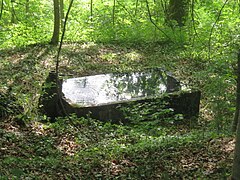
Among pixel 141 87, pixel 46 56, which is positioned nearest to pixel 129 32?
pixel 46 56

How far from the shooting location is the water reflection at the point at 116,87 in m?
9.20

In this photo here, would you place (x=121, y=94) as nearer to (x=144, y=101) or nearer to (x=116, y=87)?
(x=116, y=87)

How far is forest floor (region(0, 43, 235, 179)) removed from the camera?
17.7 feet

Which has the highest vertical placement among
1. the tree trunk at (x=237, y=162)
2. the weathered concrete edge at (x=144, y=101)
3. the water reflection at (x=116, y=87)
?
the tree trunk at (x=237, y=162)

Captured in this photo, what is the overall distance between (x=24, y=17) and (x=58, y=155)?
430 inches

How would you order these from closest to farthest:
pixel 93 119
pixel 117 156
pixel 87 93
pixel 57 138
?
pixel 117 156 < pixel 57 138 < pixel 93 119 < pixel 87 93

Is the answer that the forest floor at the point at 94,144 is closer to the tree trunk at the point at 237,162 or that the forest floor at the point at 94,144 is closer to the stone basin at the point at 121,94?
the stone basin at the point at 121,94

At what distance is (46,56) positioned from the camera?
12141 millimetres

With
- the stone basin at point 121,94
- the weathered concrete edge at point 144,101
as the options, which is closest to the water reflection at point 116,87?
the stone basin at point 121,94

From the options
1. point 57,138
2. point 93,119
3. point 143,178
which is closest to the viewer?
point 143,178

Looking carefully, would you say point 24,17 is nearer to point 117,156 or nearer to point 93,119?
point 93,119

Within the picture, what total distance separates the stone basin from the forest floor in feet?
1.30

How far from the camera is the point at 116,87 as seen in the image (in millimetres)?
9852

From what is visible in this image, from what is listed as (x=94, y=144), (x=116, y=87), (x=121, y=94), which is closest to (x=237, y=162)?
(x=94, y=144)
